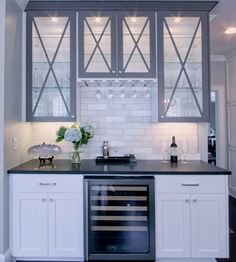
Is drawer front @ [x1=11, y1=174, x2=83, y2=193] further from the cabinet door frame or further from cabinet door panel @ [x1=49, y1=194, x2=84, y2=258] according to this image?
the cabinet door frame

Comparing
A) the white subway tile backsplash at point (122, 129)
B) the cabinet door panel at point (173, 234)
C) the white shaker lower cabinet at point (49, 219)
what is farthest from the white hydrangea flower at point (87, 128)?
the cabinet door panel at point (173, 234)

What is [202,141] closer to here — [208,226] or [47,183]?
[208,226]

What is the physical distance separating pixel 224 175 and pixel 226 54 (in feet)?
11.8

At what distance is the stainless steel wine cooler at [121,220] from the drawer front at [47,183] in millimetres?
118

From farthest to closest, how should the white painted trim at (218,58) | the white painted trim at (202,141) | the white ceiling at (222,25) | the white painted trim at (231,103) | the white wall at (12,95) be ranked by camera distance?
the white painted trim at (218,58), the white painted trim at (231,103), the white painted trim at (202,141), the white ceiling at (222,25), the white wall at (12,95)

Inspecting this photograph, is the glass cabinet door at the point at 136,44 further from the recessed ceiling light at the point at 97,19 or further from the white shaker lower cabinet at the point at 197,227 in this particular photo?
the white shaker lower cabinet at the point at 197,227

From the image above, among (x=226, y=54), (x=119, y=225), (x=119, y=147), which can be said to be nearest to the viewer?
(x=119, y=225)

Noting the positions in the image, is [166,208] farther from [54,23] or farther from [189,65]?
[54,23]

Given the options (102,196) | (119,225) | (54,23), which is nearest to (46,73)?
(54,23)

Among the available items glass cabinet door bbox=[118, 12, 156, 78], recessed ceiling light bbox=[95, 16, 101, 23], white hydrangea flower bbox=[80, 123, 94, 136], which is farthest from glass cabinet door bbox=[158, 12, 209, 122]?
white hydrangea flower bbox=[80, 123, 94, 136]

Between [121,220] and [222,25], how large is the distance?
2962mm

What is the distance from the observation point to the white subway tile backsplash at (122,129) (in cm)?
339

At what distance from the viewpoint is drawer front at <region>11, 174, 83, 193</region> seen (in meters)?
2.63

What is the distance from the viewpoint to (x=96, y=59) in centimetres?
303
